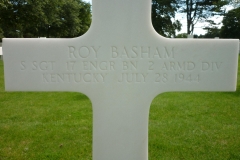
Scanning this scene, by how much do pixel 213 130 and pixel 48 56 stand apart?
2932 millimetres

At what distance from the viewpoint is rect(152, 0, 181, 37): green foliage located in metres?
30.0

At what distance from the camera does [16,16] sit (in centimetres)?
1673

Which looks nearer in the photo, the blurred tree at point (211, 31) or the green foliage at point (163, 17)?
the green foliage at point (163, 17)

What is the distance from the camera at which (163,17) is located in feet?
98.8

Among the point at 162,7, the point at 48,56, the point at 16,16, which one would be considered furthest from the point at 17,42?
the point at 162,7

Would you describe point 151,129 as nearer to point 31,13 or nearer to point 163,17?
point 31,13

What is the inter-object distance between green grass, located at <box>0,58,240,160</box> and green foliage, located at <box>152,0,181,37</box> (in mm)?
25849

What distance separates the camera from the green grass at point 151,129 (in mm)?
2854

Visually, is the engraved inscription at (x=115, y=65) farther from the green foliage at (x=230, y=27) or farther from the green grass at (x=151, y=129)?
the green foliage at (x=230, y=27)

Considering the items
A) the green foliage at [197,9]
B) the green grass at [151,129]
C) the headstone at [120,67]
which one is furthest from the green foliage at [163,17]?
the headstone at [120,67]

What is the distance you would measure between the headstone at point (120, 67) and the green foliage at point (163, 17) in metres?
29.2

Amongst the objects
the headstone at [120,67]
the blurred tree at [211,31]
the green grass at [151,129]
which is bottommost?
the green grass at [151,129]

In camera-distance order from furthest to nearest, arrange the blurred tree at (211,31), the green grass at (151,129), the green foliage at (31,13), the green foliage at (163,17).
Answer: the blurred tree at (211,31)
the green foliage at (163,17)
the green foliage at (31,13)
the green grass at (151,129)

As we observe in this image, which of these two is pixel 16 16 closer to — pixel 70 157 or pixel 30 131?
pixel 30 131
